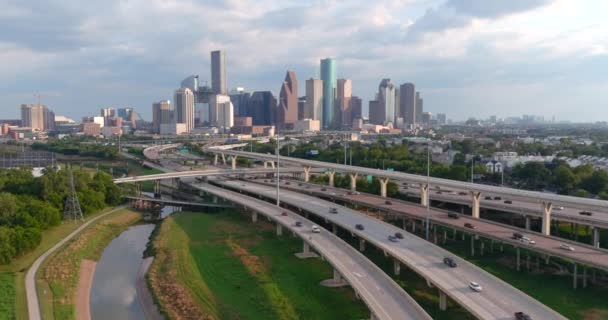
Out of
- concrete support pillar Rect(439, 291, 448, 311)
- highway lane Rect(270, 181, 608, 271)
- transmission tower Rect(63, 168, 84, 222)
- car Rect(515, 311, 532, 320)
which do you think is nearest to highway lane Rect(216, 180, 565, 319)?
car Rect(515, 311, 532, 320)

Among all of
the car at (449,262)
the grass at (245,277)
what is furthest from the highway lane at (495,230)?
the grass at (245,277)

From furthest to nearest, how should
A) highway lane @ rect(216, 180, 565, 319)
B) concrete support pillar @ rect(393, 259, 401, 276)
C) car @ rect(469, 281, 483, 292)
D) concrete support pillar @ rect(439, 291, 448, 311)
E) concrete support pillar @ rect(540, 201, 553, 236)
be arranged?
concrete support pillar @ rect(540, 201, 553, 236)
concrete support pillar @ rect(393, 259, 401, 276)
concrete support pillar @ rect(439, 291, 448, 311)
car @ rect(469, 281, 483, 292)
highway lane @ rect(216, 180, 565, 319)

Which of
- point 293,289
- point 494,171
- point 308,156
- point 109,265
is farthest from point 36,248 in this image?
point 308,156

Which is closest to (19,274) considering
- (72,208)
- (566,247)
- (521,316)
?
(72,208)

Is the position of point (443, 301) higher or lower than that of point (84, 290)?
higher

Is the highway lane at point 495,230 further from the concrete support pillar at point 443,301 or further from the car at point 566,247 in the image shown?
the concrete support pillar at point 443,301

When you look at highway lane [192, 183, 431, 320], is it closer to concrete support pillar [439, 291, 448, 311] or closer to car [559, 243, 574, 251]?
concrete support pillar [439, 291, 448, 311]

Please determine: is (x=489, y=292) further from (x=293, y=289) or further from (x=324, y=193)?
(x=324, y=193)

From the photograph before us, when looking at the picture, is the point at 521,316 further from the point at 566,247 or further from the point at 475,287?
the point at 566,247
